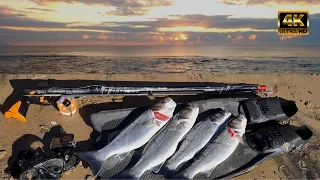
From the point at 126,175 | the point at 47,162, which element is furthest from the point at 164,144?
the point at 47,162

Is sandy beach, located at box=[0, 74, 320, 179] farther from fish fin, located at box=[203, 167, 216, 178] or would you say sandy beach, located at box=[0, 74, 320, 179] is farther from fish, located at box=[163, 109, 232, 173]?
fish, located at box=[163, 109, 232, 173]

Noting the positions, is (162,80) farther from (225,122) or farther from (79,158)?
(79,158)

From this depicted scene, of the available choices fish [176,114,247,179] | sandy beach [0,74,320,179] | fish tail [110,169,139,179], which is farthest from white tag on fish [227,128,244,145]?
fish tail [110,169,139,179]

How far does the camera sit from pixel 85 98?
26.7 feet

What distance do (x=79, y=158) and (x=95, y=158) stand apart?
17.3 inches

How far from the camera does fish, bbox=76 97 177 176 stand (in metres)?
5.77

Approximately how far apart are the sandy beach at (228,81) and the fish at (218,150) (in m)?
0.67

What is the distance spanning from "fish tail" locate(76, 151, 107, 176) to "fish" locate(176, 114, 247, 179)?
55.1 inches

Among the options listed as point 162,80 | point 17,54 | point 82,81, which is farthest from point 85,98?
point 17,54

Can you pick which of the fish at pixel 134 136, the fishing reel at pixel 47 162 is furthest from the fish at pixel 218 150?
the fishing reel at pixel 47 162

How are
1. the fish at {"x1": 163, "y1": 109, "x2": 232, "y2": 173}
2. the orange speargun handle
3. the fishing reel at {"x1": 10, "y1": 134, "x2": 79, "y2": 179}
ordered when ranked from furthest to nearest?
the orange speargun handle
the fish at {"x1": 163, "y1": 109, "x2": 232, "y2": 173}
the fishing reel at {"x1": 10, "y1": 134, "x2": 79, "y2": 179}

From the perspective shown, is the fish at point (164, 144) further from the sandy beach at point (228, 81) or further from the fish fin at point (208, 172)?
the sandy beach at point (228, 81)

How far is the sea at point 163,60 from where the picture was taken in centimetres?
1305

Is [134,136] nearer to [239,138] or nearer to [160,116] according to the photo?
[160,116]
